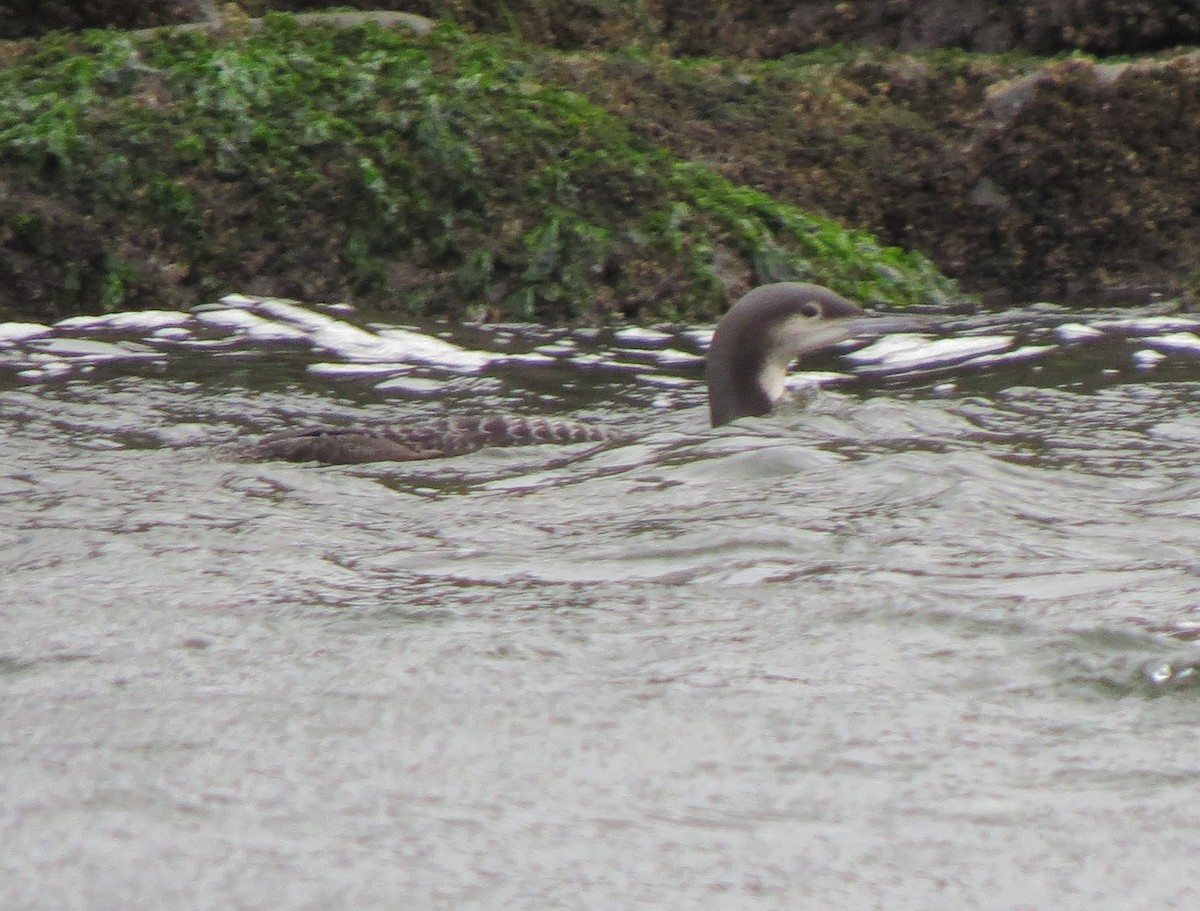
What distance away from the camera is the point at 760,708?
342 centimetres

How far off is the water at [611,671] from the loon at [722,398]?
0.45 ft

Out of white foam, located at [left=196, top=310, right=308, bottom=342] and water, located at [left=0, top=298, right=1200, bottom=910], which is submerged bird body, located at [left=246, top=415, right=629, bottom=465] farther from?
white foam, located at [left=196, top=310, right=308, bottom=342]

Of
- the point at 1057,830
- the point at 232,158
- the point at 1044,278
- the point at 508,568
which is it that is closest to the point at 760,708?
the point at 1057,830

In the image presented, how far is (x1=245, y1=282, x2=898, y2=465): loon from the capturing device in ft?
20.6

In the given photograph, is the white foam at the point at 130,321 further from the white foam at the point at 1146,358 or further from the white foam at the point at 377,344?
the white foam at the point at 1146,358

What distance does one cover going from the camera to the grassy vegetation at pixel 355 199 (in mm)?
9523

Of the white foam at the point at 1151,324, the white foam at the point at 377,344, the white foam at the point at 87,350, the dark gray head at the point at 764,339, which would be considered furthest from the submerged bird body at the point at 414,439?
the white foam at the point at 1151,324

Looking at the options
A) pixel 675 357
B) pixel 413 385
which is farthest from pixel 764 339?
pixel 413 385

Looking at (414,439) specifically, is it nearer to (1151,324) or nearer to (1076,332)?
(1076,332)

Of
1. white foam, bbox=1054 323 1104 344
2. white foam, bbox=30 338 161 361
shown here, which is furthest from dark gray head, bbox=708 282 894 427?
white foam, bbox=30 338 161 361

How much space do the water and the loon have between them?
0.45 feet

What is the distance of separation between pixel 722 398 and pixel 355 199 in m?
3.54

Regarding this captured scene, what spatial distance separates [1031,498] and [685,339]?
403 cm

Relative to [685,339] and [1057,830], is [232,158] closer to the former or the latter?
[685,339]
